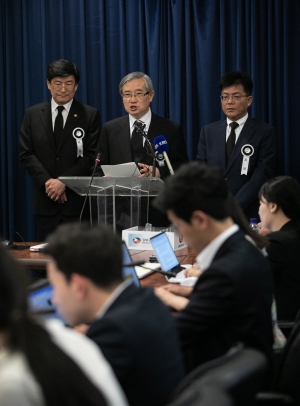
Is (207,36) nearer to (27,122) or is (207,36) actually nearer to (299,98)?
(299,98)

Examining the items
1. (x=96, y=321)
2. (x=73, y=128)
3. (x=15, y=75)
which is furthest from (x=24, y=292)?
(x=15, y=75)

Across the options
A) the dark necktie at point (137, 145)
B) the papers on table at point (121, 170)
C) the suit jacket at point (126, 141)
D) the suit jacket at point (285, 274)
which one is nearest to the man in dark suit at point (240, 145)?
the suit jacket at point (126, 141)

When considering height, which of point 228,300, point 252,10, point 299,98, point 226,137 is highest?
point 252,10

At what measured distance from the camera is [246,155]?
199 inches

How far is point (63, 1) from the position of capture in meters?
6.09

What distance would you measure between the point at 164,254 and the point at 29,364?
90.2 inches

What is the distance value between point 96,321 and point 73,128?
156 inches

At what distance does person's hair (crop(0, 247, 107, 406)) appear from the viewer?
3.29ft

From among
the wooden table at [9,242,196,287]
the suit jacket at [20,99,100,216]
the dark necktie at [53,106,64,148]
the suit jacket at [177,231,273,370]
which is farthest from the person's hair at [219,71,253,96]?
the suit jacket at [177,231,273,370]

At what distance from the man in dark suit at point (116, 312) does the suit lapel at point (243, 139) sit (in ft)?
11.5

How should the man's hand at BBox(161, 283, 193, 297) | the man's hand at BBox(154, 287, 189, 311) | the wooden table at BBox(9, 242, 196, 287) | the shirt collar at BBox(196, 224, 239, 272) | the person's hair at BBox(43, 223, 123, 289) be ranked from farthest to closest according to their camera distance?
the wooden table at BBox(9, 242, 196, 287) < the man's hand at BBox(161, 283, 193, 297) < the man's hand at BBox(154, 287, 189, 311) < the shirt collar at BBox(196, 224, 239, 272) < the person's hair at BBox(43, 223, 123, 289)

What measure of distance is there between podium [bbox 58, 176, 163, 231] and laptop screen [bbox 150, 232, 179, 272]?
23.6 inches

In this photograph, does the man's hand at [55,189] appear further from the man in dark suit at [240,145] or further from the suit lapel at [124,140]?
the man in dark suit at [240,145]

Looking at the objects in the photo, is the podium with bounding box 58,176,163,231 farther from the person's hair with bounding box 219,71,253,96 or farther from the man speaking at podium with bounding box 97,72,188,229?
the person's hair with bounding box 219,71,253,96
